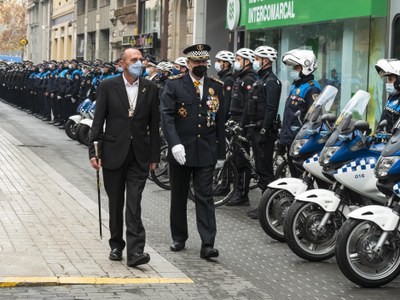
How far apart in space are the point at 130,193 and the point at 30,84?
2735cm

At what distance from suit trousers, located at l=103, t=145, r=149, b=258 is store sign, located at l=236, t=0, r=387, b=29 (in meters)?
9.47

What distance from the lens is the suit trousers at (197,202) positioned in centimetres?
868

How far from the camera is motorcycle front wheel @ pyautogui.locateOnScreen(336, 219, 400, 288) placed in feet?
24.8

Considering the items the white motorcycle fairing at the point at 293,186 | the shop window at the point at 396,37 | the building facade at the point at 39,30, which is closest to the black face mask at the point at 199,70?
the white motorcycle fairing at the point at 293,186

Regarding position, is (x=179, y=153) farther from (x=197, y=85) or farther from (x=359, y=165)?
(x=359, y=165)

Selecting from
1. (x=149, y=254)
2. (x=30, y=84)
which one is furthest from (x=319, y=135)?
(x=30, y=84)

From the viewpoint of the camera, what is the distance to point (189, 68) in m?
8.84

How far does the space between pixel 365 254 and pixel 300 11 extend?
12988 millimetres

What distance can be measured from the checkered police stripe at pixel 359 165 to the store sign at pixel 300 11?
880cm

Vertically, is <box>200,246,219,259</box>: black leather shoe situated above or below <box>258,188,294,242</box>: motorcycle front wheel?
below

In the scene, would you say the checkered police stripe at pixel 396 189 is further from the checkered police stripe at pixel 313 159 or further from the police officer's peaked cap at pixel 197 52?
the police officer's peaked cap at pixel 197 52

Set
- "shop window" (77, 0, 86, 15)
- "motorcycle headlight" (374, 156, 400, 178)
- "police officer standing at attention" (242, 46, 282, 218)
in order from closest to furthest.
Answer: "motorcycle headlight" (374, 156, 400, 178)
"police officer standing at attention" (242, 46, 282, 218)
"shop window" (77, 0, 86, 15)

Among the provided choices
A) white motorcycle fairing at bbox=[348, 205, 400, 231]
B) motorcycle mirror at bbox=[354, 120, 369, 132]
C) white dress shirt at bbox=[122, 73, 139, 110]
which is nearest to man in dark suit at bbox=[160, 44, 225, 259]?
white dress shirt at bbox=[122, 73, 139, 110]

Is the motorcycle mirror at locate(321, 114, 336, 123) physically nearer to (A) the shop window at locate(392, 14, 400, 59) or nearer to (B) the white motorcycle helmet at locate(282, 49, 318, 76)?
(B) the white motorcycle helmet at locate(282, 49, 318, 76)
